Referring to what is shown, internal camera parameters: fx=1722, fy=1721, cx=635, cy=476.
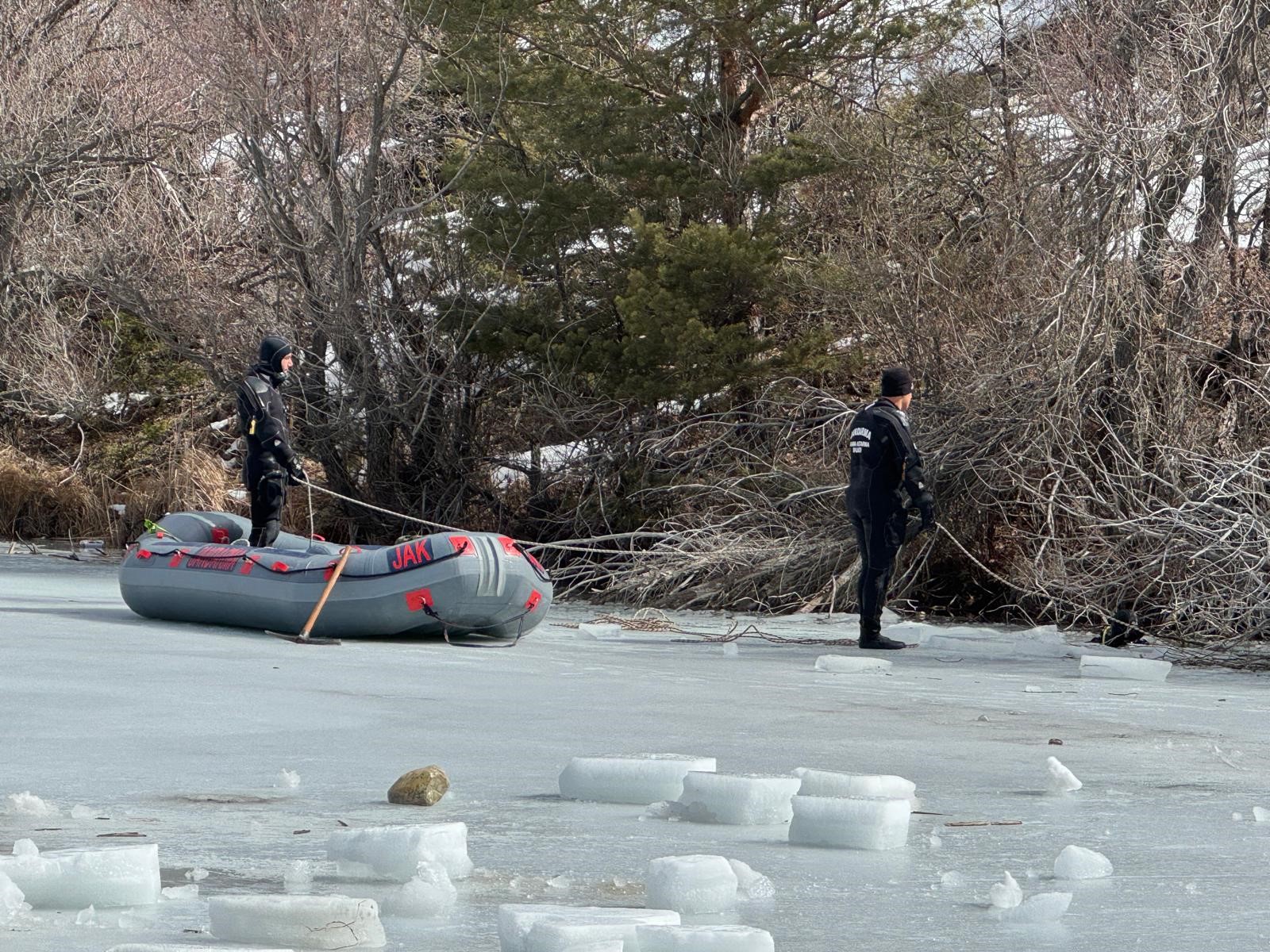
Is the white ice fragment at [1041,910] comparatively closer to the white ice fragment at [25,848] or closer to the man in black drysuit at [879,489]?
the white ice fragment at [25,848]

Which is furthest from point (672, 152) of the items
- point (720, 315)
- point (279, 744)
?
point (279, 744)

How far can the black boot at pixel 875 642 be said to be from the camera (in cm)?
1105

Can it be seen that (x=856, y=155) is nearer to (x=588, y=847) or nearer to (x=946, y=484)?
(x=946, y=484)

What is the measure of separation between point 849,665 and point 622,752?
362 cm

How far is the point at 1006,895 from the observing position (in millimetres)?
4043

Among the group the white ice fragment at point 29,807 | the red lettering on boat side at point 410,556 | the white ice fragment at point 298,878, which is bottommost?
the white ice fragment at point 29,807

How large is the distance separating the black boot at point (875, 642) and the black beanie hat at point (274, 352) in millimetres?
5400

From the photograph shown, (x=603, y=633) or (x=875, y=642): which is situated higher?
(x=875, y=642)

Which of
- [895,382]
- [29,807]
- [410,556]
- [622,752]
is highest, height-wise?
[895,382]

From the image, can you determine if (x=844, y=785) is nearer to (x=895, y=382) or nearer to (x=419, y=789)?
(x=419, y=789)

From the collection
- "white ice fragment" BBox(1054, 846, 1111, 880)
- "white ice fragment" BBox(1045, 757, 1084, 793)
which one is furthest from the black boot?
"white ice fragment" BBox(1054, 846, 1111, 880)

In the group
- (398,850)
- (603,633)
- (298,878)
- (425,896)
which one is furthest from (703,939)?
(603,633)

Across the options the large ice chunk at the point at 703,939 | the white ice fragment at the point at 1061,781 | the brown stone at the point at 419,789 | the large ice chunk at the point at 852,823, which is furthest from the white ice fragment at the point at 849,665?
the large ice chunk at the point at 703,939

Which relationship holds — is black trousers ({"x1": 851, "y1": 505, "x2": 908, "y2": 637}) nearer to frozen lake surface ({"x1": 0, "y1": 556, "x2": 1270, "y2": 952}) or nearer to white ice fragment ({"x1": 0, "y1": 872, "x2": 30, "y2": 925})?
frozen lake surface ({"x1": 0, "y1": 556, "x2": 1270, "y2": 952})
